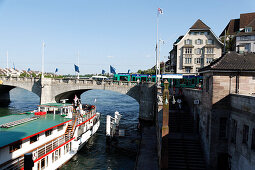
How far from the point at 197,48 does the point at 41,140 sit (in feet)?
177

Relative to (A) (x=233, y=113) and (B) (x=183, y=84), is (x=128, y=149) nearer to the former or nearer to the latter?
(A) (x=233, y=113)

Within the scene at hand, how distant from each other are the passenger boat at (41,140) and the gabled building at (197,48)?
143 feet

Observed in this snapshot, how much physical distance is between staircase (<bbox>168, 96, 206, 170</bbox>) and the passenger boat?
500 inches

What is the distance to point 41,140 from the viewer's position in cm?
2234

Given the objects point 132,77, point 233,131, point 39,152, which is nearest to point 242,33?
point 132,77

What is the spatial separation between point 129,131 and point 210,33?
42.1 metres

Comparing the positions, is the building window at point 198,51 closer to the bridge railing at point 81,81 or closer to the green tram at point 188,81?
the green tram at point 188,81

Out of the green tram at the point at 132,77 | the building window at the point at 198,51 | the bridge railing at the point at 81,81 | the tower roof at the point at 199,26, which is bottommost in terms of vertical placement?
the bridge railing at the point at 81,81

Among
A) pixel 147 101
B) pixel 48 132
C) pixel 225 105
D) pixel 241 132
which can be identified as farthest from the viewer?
pixel 147 101

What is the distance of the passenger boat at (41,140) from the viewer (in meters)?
18.5

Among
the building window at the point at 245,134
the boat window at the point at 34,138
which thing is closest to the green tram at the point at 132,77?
the boat window at the point at 34,138

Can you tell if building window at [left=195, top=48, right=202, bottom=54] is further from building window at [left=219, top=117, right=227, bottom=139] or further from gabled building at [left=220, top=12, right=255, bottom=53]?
building window at [left=219, top=117, right=227, bottom=139]

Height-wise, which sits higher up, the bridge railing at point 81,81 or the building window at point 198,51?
the building window at point 198,51

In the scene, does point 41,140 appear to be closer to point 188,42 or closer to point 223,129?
point 223,129
